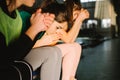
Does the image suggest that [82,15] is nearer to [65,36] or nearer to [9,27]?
[65,36]

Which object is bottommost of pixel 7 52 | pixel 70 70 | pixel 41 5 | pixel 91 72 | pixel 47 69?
pixel 91 72

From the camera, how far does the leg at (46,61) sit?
1452mm

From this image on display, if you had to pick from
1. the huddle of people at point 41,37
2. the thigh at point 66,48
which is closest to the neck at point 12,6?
the huddle of people at point 41,37

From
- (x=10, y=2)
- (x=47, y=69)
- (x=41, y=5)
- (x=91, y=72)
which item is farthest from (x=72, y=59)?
(x=91, y=72)

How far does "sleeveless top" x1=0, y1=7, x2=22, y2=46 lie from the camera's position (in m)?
1.42

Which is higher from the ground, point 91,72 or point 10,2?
point 10,2

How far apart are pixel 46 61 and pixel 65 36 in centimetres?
44

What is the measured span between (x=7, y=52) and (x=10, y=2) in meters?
0.31

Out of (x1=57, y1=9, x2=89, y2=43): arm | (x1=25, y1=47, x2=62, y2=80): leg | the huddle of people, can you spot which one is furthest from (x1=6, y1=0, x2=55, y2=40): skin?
(x1=57, y1=9, x2=89, y2=43): arm

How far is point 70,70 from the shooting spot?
1683 millimetres

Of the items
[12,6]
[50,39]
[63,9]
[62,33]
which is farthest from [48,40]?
[12,6]

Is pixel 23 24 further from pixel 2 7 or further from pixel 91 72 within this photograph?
pixel 91 72

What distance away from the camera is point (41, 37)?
1.72 meters

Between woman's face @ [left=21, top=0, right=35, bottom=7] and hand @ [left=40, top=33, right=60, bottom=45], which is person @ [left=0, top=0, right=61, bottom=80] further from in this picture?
hand @ [left=40, top=33, right=60, bottom=45]
